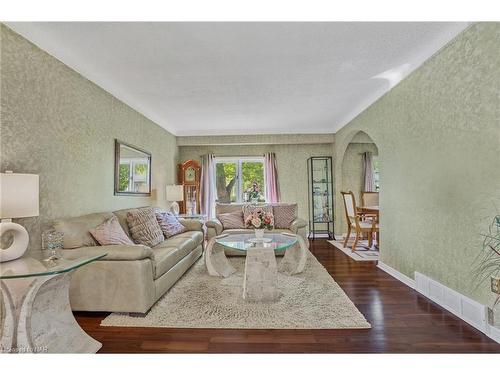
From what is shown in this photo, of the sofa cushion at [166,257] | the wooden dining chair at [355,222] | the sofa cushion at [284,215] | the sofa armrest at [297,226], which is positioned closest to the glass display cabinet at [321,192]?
the wooden dining chair at [355,222]

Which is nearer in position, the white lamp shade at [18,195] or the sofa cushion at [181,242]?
the white lamp shade at [18,195]

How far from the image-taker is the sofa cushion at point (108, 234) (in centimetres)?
266

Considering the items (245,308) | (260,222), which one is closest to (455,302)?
(245,308)

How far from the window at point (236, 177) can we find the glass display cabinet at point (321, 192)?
4.23 ft

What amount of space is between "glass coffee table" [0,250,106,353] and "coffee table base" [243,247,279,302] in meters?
1.39

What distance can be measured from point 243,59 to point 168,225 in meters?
2.53

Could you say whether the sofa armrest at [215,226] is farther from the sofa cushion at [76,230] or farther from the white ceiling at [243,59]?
the sofa cushion at [76,230]

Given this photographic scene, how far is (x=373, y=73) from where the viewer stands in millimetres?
3365

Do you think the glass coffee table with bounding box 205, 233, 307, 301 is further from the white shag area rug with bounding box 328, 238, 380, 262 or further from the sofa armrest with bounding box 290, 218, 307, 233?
the white shag area rug with bounding box 328, 238, 380, 262

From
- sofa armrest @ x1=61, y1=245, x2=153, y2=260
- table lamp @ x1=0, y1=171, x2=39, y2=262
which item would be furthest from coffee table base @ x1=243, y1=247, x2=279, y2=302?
table lamp @ x1=0, y1=171, x2=39, y2=262

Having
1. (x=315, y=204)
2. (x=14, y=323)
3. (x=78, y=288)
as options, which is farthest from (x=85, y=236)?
(x=315, y=204)
